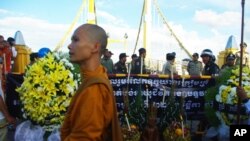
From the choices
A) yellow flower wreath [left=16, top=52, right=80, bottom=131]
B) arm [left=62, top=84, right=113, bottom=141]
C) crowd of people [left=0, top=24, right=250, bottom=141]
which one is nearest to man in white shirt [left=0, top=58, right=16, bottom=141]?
yellow flower wreath [left=16, top=52, right=80, bottom=131]

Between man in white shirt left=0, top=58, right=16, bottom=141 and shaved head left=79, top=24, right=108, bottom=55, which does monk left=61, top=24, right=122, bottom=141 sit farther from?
man in white shirt left=0, top=58, right=16, bottom=141

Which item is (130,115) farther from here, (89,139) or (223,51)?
(223,51)

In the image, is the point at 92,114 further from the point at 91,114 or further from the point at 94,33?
the point at 94,33

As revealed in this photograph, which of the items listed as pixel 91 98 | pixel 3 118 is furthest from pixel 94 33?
pixel 3 118

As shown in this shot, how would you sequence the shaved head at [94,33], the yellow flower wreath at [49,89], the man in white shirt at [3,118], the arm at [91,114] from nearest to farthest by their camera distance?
1. the arm at [91,114]
2. the shaved head at [94,33]
3. the man in white shirt at [3,118]
4. the yellow flower wreath at [49,89]

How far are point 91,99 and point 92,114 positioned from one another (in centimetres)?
9

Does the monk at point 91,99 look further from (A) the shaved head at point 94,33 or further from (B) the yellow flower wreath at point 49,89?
(B) the yellow flower wreath at point 49,89

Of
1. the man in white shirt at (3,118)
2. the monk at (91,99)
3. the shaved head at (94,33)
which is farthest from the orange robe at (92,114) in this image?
the man in white shirt at (3,118)

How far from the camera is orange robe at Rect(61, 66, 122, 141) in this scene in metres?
2.55

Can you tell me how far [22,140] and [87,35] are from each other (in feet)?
9.69

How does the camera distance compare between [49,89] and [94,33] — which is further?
[49,89]

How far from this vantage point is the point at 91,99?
8.47ft

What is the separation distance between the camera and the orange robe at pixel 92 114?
8.38ft

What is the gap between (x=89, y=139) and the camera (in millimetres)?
2545
